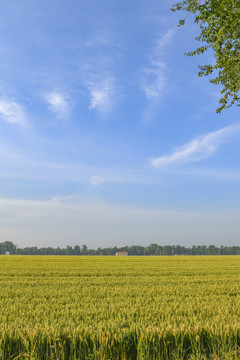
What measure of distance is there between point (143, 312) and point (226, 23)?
11.9 meters

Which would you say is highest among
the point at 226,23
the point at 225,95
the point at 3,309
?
the point at 226,23

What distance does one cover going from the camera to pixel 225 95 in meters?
16.1

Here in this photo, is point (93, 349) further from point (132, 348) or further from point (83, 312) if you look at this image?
point (83, 312)

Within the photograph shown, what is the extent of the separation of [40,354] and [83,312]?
10.2ft

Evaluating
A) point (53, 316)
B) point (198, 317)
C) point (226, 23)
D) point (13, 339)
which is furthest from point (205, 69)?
point (13, 339)

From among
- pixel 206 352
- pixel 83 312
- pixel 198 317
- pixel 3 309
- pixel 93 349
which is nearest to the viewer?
pixel 93 349

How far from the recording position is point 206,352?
16.6ft

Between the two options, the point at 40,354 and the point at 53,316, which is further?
the point at 53,316

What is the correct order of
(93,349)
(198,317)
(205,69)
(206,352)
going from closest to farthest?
(93,349), (206,352), (198,317), (205,69)

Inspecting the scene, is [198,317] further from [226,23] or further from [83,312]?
[226,23]

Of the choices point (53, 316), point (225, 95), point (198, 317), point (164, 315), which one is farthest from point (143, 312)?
point (225, 95)

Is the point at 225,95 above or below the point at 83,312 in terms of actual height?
above

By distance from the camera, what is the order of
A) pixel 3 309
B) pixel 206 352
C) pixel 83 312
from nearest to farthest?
pixel 206 352 < pixel 83 312 < pixel 3 309

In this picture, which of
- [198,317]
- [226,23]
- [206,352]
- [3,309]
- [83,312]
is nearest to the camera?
[206,352]
